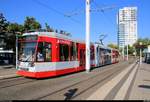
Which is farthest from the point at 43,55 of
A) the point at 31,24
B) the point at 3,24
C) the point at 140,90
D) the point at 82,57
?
the point at 31,24

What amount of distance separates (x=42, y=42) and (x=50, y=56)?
1.24m

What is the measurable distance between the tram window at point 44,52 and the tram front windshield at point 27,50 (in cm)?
38

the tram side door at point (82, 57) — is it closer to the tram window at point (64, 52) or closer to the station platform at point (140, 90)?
the tram window at point (64, 52)

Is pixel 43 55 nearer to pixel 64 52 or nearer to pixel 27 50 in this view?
pixel 27 50

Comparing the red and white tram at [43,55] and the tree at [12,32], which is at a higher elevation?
the tree at [12,32]

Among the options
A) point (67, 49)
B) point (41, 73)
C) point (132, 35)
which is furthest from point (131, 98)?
point (132, 35)

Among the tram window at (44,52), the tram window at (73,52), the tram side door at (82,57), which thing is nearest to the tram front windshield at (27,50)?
the tram window at (44,52)

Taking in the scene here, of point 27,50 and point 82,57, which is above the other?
point 27,50

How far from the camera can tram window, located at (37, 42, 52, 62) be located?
18000 millimetres

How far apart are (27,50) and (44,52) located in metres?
1.14

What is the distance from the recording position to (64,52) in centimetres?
2128

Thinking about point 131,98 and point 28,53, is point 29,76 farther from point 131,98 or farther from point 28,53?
point 131,98

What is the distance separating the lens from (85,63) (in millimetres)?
28391

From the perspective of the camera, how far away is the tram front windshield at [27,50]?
17938mm
